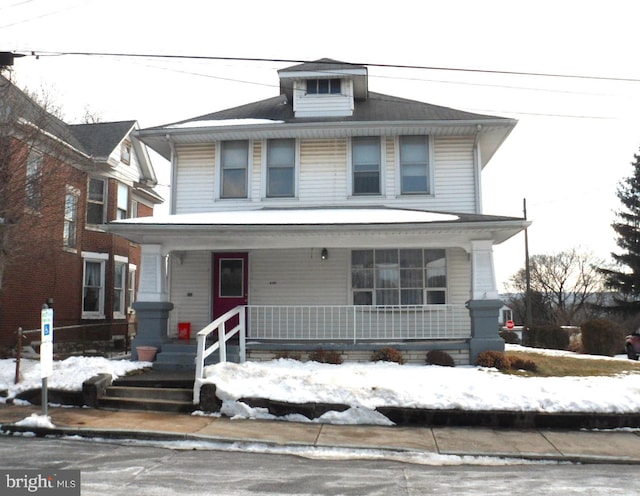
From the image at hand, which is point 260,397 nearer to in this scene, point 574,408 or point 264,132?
point 574,408

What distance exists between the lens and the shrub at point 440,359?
11.0 metres

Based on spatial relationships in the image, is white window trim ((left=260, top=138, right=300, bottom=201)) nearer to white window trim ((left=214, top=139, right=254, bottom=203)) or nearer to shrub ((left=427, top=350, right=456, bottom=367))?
white window trim ((left=214, top=139, right=254, bottom=203))

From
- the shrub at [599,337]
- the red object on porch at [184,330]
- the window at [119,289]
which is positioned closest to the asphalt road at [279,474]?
the red object on porch at [184,330]

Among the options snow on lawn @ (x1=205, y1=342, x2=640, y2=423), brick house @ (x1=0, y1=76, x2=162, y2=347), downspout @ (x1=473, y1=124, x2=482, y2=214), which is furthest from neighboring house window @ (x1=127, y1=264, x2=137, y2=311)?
downspout @ (x1=473, y1=124, x2=482, y2=214)

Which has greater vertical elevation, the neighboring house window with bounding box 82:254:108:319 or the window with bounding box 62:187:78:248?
the window with bounding box 62:187:78:248

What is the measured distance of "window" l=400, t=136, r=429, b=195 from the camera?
45.9 ft

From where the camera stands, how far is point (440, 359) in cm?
1099

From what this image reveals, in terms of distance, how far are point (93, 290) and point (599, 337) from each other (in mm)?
17219

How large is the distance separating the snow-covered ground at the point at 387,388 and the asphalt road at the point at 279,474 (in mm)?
1818

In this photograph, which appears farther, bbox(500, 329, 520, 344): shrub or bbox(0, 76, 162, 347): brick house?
bbox(500, 329, 520, 344): shrub

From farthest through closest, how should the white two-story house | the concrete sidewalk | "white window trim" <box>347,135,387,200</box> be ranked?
"white window trim" <box>347,135,387,200</box>, the white two-story house, the concrete sidewalk

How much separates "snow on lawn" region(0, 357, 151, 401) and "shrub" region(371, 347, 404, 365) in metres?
4.65

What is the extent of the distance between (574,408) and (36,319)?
1526 cm

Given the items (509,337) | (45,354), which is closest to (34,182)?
(45,354)
